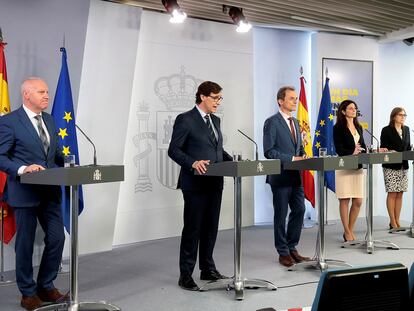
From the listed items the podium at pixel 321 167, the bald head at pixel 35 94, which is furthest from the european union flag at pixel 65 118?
the podium at pixel 321 167

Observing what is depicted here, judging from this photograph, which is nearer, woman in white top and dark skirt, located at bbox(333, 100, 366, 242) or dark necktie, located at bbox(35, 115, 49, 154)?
dark necktie, located at bbox(35, 115, 49, 154)

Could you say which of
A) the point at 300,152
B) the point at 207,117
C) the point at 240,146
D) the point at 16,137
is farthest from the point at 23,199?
the point at 240,146

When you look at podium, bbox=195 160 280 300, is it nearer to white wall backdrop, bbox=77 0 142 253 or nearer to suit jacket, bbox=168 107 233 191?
suit jacket, bbox=168 107 233 191

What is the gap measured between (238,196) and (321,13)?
3939 mm

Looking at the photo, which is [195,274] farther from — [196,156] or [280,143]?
[280,143]

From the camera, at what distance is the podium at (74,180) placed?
313 cm

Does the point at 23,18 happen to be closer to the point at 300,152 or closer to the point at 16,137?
the point at 16,137

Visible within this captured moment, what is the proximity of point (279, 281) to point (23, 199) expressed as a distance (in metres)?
2.22

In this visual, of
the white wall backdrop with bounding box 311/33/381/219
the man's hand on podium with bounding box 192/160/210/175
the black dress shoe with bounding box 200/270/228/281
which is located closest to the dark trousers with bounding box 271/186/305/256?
the black dress shoe with bounding box 200/270/228/281

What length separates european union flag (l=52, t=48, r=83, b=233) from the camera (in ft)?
16.3

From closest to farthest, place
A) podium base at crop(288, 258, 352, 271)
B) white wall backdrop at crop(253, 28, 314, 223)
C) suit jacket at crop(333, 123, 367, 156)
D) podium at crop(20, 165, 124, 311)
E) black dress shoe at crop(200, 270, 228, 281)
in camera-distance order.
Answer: podium at crop(20, 165, 124, 311) < black dress shoe at crop(200, 270, 228, 281) < podium base at crop(288, 258, 352, 271) < suit jacket at crop(333, 123, 367, 156) < white wall backdrop at crop(253, 28, 314, 223)

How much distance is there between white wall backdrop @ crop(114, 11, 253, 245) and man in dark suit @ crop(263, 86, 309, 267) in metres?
2.09

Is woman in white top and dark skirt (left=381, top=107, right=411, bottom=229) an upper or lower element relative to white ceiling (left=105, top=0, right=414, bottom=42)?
lower

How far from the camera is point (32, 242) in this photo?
386 cm
